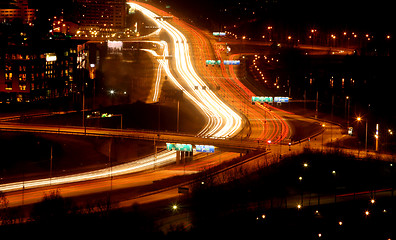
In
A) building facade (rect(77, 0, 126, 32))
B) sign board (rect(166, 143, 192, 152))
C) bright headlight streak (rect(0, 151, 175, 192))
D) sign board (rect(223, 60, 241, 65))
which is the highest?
building facade (rect(77, 0, 126, 32))

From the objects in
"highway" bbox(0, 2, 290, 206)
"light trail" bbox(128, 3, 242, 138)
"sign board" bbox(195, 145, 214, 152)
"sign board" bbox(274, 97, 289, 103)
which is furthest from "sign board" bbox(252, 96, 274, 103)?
"sign board" bbox(195, 145, 214, 152)

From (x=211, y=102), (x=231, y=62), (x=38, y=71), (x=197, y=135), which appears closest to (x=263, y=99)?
(x=211, y=102)

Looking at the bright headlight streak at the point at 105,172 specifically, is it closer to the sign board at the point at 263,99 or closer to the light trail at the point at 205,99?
the light trail at the point at 205,99

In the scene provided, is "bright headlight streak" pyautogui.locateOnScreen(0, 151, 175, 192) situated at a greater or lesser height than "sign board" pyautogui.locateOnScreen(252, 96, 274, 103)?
lesser

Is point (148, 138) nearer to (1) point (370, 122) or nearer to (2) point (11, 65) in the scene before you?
(1) point (370, 122)

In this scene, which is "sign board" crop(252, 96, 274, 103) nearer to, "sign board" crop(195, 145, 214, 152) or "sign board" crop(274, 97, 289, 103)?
"sign board" crop(274, 97, 289, 103)

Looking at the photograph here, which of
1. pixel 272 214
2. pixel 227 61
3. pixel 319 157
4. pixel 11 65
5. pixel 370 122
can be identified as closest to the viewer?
pixel 272 214

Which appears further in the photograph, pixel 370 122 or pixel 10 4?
Answer: pixel 10 4

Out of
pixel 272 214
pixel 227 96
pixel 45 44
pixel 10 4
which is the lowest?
pixel 272 214

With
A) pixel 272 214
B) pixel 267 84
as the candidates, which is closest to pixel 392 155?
pixel 272 214
